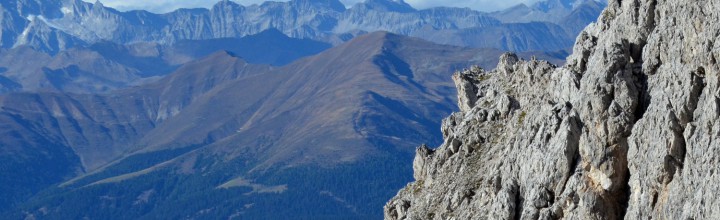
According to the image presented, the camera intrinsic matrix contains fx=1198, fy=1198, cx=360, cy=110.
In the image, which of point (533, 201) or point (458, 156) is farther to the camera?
point (458, 156)

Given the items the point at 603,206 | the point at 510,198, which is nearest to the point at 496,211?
the point at 510,198

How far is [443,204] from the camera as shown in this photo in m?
73.8

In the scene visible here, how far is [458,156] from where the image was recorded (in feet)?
260

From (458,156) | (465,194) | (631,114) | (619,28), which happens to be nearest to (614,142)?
(631,114)

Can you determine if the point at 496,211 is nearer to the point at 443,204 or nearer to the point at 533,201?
the point at 533,201

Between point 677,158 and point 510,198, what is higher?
point 677,158

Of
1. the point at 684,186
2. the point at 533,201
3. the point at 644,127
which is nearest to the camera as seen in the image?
the point at 684,186

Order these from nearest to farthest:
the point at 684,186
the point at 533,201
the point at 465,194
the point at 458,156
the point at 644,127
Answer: the point at 684,186 < the point at 644,127 < the point at 533,201 < the point at 465,194 < the point at 458,156

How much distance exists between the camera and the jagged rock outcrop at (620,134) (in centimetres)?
5250

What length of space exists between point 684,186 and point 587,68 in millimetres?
14125

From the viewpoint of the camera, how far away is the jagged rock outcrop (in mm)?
52500

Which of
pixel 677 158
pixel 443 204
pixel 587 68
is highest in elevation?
pixel 587 68

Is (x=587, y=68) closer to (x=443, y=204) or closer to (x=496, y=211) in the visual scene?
(x=496, y=211)

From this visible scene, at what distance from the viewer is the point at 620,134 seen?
189 ft
